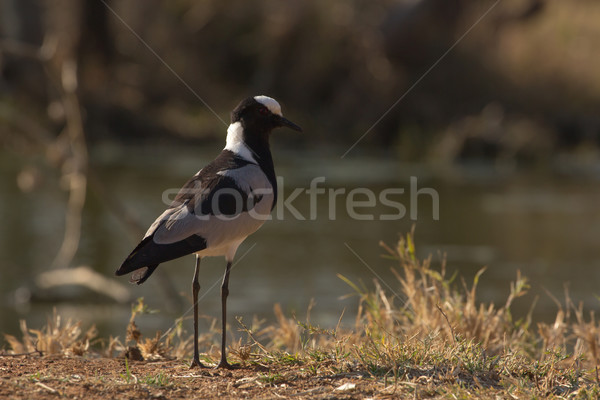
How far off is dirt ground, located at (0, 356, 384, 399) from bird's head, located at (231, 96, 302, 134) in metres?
1.56

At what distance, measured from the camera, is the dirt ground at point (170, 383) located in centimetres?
405

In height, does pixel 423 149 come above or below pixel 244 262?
above

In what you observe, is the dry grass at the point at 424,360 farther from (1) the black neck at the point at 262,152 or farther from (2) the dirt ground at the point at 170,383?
(1) the black neck at the point at 262,152

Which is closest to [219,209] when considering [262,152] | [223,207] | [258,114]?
[223,207]

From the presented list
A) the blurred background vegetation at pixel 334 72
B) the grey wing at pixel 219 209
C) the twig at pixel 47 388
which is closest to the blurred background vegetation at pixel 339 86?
the blurred background vegetation at pixel 334 72

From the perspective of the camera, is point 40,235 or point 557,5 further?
point 557,5

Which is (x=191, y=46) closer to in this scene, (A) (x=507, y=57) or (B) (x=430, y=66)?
(B) (x=430, y=66)

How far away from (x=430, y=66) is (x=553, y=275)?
10.7 meters

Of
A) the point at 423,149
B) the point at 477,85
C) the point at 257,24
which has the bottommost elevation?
the point at 423,149

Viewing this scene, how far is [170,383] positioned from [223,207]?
1.09m

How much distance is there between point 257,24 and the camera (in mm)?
21766

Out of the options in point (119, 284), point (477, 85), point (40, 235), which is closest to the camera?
point (119, 284)

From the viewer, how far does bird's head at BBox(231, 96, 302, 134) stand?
5.41m

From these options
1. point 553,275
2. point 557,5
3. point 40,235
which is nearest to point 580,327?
point 553,275
